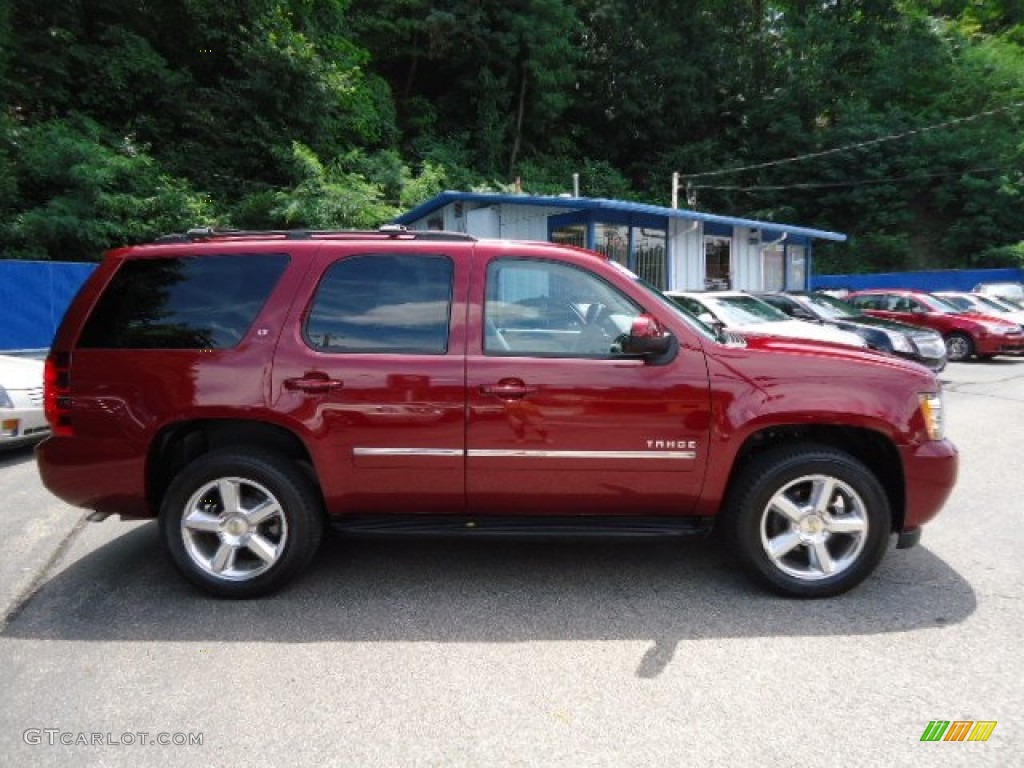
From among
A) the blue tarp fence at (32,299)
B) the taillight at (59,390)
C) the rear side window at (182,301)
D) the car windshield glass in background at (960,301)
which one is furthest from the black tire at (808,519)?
the car windshield glass in background at (960,301)

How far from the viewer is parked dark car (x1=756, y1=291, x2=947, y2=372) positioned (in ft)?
38.4

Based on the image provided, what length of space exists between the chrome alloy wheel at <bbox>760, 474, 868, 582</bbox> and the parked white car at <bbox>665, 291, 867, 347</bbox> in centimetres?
670

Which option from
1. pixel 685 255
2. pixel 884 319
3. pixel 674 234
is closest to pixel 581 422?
pixel 884 319

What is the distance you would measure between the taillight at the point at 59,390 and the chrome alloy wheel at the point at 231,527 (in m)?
0.78

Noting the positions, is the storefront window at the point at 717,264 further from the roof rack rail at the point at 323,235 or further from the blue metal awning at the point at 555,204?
the roof rack rail at the point at 323,235

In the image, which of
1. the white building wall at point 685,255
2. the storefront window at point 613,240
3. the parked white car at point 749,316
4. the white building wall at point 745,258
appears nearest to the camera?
the parked white car at point 749,316

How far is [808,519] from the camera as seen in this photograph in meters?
3.62

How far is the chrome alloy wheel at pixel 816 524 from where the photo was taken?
142 inches

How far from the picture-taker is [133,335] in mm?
3746

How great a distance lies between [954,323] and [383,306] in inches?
619

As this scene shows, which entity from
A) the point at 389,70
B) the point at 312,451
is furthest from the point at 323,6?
the point at 312,451

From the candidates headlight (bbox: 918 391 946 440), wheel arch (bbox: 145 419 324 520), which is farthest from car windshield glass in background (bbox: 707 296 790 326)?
wheel arch (bbox: 145 419 324 520)

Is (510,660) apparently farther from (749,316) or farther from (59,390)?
(749,316)

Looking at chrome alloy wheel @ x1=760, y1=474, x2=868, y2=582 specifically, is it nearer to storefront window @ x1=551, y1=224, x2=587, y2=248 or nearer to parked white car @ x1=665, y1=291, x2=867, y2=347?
parked white car @ x1=665, y1=291, x2=867, y2=347
